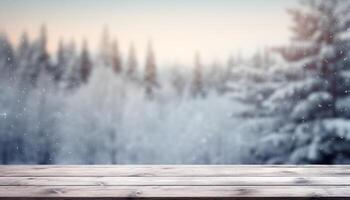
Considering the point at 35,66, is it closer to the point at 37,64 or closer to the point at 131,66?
the point at 37,64

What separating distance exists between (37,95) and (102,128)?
52cm

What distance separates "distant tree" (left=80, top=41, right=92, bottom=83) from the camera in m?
2.60

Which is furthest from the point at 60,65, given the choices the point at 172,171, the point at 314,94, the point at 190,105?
the point at 314,94

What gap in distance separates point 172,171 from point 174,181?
0.20 meters

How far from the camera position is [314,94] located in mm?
2633

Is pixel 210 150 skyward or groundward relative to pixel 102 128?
groundward

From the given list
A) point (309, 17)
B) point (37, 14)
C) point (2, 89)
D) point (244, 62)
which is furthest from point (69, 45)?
point (309, 17)

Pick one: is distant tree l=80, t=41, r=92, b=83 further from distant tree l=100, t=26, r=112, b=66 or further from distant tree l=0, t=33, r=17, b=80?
distant tree l=0, t=33, r=17, b=80

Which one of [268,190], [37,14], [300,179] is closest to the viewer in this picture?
[268,190]

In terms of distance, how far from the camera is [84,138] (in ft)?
8.63

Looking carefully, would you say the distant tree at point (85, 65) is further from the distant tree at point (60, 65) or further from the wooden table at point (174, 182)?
the wooden table at point (174, 182)

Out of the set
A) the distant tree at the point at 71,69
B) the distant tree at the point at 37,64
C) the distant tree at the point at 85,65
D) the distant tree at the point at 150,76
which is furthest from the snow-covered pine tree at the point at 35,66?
the distant tree at the point at 150,76

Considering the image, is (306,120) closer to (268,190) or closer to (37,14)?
(268,190)

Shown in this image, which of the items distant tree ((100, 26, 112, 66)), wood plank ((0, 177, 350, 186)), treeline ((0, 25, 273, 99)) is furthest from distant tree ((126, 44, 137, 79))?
wood plank ((0, 177, 350, 186))
